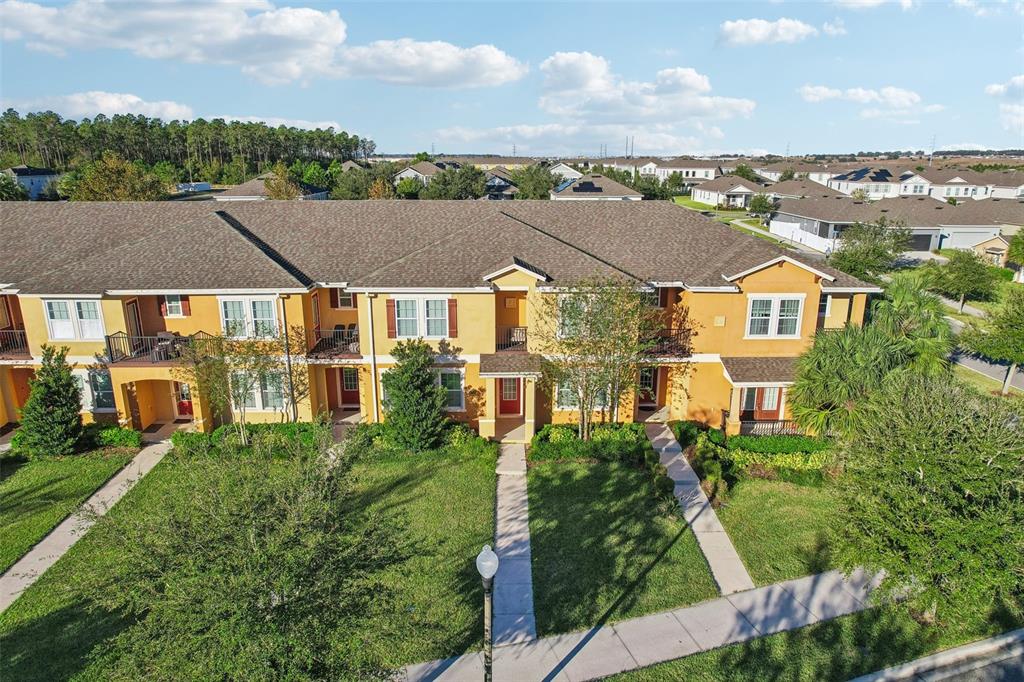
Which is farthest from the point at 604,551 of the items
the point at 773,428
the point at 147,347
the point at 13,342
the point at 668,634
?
the point at 13,342

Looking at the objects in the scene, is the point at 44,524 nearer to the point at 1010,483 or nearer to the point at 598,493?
the point at 598,493

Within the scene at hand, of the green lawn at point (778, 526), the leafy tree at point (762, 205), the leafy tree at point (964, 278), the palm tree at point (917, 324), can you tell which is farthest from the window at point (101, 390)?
the leafy tree at point (762, 205)

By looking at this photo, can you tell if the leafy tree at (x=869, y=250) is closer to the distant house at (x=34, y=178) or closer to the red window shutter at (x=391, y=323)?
the red window shutter at (x=391, y=323)

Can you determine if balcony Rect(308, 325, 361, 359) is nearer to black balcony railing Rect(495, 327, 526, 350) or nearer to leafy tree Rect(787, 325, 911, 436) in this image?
black balcony railing Rect(495, 327, 526, 350)

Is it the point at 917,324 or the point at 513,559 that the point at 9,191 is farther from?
the point at 917,324

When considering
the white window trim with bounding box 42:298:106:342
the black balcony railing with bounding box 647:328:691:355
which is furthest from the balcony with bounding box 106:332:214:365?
the black balcony railing with bounding box 647:328:691:355

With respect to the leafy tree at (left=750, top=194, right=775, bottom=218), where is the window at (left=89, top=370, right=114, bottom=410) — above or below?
below

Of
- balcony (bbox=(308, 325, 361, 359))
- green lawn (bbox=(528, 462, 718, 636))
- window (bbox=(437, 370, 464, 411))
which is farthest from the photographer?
window (bbox=(437, 370, 464, 411))

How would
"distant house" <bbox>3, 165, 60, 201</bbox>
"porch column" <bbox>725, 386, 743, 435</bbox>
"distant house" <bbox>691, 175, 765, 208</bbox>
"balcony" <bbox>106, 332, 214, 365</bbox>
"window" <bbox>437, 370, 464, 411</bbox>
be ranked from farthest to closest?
"distant house" <bbox>691, 175, 765, 208</bbox> < "distant house" <bbox>3, 165, 60, 201</bbox> < "window" <bbox>437, 370, 464, 411</bbox> < "porch column" <bbox>725, 386, 743, 435</bbox> < "balcony" <bbox>106, 332, 214, 365</bbox>
